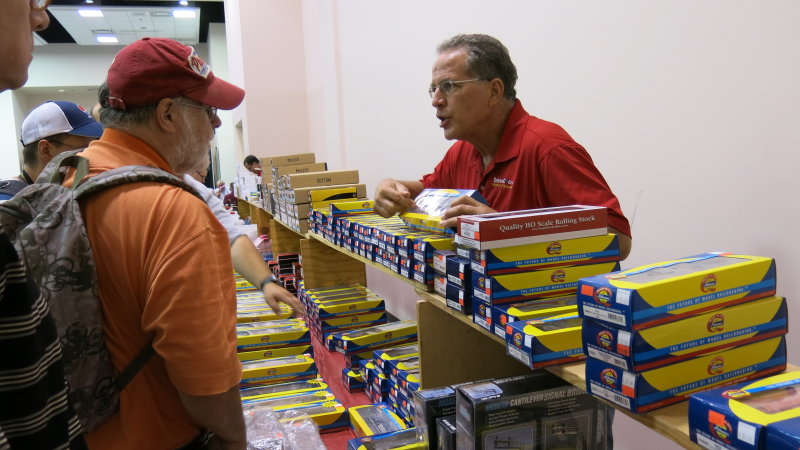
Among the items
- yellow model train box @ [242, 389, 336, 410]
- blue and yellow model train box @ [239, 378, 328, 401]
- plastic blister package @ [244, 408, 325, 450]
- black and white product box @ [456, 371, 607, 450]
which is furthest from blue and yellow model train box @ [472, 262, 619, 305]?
Answer: blue and yellow model train box @ [239, 378, 328, 401]

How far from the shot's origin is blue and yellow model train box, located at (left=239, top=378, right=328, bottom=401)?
281 centimetres

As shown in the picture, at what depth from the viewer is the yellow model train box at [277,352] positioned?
10.5 ft

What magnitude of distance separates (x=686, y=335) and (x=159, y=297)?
1110mm

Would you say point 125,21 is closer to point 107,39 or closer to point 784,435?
point 107,39

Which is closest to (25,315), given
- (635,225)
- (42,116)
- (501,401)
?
(501,401)

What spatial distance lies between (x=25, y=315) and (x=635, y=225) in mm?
2021

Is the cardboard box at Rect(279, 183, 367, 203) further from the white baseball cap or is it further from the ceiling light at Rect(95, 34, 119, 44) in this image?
the ceiling light at Rect(95, 34, 119, 44)

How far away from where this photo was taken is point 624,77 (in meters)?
2.14

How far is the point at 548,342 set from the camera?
132 cm

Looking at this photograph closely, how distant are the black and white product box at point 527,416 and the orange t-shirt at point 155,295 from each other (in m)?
0.66

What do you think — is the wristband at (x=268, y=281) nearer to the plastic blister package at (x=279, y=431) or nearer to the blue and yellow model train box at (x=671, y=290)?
the plastic blister package at (x=279, y=431)

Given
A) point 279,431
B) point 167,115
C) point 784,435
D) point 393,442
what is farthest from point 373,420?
point 784,435

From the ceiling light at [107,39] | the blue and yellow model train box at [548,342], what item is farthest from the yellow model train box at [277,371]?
the ceiling light at [107,39]

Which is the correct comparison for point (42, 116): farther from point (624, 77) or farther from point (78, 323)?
point (624, 77)
